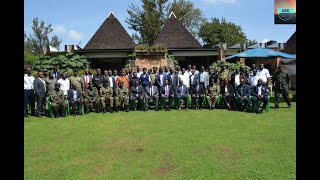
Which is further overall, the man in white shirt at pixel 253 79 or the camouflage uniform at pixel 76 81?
the man in white shirt at pixel 253 79

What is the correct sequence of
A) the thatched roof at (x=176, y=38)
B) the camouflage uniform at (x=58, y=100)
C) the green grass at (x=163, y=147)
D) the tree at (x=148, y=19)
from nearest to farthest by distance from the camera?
the green grass at (x=163, y=147) → the camouflage uniform at (x=58, y=100) → the thatched roof at (x=176, y=38) → the tree at (x=148, y=19)

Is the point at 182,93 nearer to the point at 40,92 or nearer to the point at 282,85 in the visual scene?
the point at 282,85

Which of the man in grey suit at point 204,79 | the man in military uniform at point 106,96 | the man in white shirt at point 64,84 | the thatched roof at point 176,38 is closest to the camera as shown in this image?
the man in white shirt at point 64,84

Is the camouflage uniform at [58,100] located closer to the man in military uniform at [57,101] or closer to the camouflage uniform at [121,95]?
the man in military uniform at [57,101]

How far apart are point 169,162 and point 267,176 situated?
5.60 ft

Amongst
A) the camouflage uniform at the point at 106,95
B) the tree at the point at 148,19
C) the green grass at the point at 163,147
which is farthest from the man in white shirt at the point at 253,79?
the tree at the point at 148,19

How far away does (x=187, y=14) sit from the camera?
4847cm

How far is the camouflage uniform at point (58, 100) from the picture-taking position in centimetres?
1159

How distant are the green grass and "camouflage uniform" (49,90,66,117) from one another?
712 mm

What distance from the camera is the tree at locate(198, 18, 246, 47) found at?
4366 cm

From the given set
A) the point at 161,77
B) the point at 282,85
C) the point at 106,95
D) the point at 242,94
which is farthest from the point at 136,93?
the point at 282,85

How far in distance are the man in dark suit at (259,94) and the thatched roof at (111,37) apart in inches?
673
